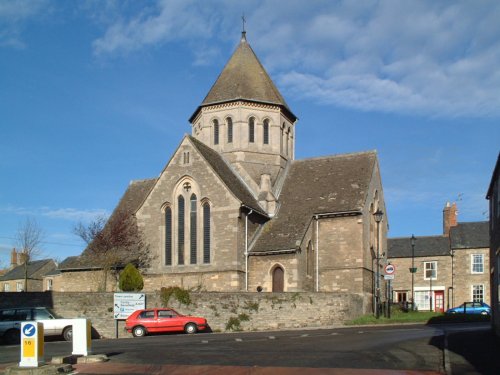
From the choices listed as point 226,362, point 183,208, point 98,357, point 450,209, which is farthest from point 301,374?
point 450,209

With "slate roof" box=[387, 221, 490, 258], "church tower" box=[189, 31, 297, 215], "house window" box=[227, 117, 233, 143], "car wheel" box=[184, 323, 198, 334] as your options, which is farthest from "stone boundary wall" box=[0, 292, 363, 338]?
"slate roof" box=[387, 221, 490, 258]

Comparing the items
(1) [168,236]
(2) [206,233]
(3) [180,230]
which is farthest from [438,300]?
(1) [168,236]

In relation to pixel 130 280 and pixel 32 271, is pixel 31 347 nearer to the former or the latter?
pixel 130 280

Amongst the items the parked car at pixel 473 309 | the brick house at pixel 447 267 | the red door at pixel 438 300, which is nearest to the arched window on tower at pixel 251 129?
the parked car at pixel 473 309

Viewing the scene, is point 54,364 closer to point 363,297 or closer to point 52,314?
Answer: point 52,314

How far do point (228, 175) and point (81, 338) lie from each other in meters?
24.5

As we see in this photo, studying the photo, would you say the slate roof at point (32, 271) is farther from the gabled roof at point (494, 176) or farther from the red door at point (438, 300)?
the gabled roof at point (494, 176)

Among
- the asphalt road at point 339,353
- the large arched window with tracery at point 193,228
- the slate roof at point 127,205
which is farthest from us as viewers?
the slate roof at point 127,205

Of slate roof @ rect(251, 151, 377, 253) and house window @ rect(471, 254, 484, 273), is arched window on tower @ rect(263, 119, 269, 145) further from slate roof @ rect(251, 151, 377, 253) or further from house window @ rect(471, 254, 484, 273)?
house window @ rect(471, 254, 484, 273)

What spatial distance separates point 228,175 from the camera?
4122 centimetres

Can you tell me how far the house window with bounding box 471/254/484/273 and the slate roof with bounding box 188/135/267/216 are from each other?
25.0 m

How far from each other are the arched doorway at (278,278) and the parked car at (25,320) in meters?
13.5

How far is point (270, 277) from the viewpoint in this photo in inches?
1476

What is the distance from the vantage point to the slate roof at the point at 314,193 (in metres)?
38.4
